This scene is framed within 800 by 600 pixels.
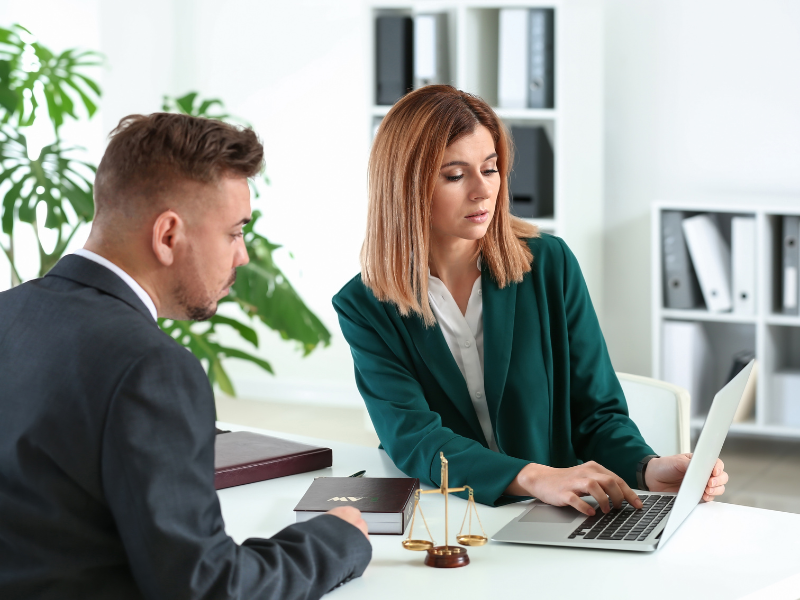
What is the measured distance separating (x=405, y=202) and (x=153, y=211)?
837 mm

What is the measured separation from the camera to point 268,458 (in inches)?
63.4

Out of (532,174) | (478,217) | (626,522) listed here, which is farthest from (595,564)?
(532,174)

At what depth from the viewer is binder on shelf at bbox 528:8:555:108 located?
3.97 meters

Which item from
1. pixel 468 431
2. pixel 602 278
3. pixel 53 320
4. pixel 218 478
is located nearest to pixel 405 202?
pixel 468 431

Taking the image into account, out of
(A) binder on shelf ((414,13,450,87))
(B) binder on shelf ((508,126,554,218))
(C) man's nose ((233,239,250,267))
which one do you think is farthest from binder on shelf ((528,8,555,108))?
(C) man's nose ((233,239,250,267))

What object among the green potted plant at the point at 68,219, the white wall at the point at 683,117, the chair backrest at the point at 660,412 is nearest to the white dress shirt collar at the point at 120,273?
the chair backrest at the point at 660,412

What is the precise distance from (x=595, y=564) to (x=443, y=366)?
0.64 metres

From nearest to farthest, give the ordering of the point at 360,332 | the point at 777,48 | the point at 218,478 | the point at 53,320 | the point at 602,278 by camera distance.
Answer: the point at 53,320 → the point at 218,478 → the point at 360,332 → the point at 777,48 → the point at 602,278

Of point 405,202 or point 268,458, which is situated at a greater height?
point 405,202

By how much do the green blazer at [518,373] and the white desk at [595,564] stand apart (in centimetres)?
31

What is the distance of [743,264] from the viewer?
3945 mm

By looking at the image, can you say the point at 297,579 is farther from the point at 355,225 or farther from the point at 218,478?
the point at 355,225

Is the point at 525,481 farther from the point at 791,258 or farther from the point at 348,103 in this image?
the point at 348,103

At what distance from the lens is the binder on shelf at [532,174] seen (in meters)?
4.02
